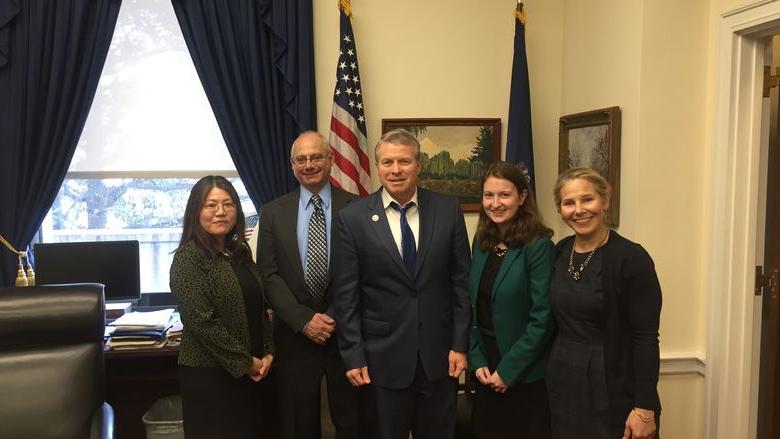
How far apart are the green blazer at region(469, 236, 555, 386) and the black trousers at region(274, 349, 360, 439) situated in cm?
65

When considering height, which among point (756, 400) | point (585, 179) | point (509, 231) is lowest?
point (756, 400)

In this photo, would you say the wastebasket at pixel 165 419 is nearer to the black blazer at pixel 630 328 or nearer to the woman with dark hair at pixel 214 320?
the woman with dark hair at pixel 214 320

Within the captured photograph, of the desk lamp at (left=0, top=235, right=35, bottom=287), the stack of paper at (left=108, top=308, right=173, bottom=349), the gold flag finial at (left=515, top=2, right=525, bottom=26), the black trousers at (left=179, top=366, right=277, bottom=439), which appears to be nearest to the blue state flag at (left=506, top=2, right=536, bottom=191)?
the gold flag finial at (left=515, top=2, right=525, bottom=26)

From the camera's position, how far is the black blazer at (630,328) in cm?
176

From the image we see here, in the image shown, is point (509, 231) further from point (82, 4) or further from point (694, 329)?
point (82, 4)

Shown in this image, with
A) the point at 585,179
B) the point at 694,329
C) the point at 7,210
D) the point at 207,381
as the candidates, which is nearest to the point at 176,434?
the point at 207,381

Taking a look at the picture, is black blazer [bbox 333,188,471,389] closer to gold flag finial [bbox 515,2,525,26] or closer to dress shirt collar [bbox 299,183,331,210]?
dress shirt collar [bbox 299,183,331,210]

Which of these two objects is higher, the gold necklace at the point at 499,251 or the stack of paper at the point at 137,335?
the gold necklace at the point at 499,251

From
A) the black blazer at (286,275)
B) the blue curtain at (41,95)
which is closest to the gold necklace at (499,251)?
the black blazer at (286,275)

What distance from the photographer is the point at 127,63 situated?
3.30 metres

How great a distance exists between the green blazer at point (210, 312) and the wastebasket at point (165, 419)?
0.77m

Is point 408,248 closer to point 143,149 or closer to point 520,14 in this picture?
point 520,14

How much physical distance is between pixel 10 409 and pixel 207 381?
2.21 ft

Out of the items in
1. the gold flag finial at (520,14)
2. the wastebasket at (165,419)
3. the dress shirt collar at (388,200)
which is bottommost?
the wastebasket at (165,419)
